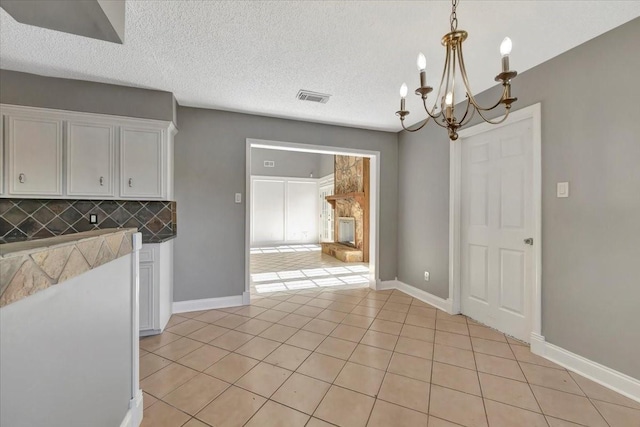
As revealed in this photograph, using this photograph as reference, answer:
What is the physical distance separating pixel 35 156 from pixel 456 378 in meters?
4.00

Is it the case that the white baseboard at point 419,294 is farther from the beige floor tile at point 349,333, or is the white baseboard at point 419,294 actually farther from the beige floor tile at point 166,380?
the beige floor tile at point 166,380

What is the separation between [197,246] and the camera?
3.28 meters

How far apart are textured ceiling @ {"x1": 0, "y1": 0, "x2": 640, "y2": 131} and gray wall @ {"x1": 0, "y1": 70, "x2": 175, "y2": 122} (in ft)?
0.29

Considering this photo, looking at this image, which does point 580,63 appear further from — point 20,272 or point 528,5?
point 20,272

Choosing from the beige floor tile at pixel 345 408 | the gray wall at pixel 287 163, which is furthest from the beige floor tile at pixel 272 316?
the gray wall at pixel 287 163

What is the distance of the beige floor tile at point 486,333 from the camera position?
2582 millimetres

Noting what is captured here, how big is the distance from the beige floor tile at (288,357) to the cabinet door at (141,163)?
6.46 ft

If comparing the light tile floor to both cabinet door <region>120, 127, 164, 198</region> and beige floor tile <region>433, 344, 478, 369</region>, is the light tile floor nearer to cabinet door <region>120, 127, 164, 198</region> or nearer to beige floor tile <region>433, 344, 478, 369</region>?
beige floor tile <region>433, 344, 478, 369</region>

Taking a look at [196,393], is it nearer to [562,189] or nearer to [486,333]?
[486,333]

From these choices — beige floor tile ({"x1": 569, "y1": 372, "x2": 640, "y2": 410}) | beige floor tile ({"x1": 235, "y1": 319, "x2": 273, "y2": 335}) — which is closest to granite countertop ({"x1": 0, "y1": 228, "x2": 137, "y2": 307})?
beige floor tile ({"x1": 235, "y1": 319, "x2": 273, "y2": 335})

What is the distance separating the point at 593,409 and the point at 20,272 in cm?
281


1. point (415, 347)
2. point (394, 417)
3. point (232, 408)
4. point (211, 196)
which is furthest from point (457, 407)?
point (211, 196)

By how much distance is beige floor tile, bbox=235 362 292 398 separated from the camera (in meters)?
1.83

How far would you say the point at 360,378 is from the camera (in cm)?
195
